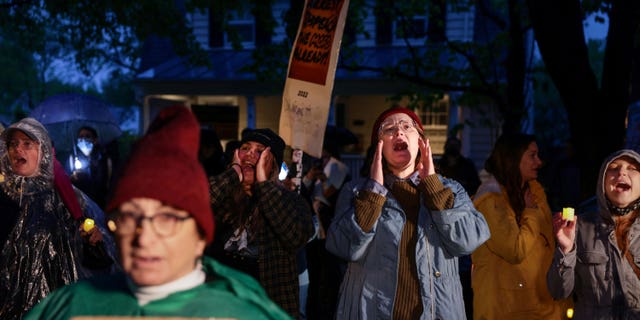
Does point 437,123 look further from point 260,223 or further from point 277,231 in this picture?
point 277,231

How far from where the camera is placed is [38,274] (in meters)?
5.68

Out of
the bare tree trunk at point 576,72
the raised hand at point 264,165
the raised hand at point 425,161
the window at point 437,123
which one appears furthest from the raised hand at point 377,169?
the window at point 437,123

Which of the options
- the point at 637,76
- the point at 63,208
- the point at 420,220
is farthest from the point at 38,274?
the point at 637,76

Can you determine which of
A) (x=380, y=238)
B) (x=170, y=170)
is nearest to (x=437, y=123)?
(x=380, y=238)

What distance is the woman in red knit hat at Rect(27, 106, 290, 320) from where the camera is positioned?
2.56m

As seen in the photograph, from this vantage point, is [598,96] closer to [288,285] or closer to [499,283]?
[499,283]

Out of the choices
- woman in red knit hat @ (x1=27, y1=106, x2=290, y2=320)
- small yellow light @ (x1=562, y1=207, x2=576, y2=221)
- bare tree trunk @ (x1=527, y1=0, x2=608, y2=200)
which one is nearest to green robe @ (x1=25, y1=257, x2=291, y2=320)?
woman in red knit hat @ (x1=27, y1=106, x2=290, y2=320)

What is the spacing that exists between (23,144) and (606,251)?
3989 mm

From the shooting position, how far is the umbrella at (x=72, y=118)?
13.4m

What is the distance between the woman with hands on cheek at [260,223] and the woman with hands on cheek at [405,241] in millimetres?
437

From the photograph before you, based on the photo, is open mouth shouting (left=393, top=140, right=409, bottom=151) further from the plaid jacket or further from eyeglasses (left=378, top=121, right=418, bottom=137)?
the plaid jacket

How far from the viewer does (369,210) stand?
4.50m

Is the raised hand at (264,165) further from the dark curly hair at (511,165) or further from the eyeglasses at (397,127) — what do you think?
the dark curly hair at (511,165)

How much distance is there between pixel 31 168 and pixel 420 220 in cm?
290
